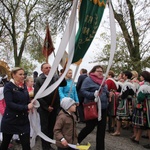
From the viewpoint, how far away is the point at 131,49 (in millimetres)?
12828

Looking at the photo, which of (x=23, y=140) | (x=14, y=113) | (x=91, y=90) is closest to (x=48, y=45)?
(x=91, y=90)

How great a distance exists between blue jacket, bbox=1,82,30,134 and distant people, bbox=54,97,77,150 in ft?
1.69

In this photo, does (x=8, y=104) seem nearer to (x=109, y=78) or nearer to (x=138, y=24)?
(x=109, y=78)

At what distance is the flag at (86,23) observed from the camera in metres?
3.93

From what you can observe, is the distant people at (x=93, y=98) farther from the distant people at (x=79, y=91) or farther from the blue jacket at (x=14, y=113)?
the blue jacket at (x=14, y=113)

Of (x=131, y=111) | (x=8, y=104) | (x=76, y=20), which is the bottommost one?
(x=131, y=111)

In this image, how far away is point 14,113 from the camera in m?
3.92

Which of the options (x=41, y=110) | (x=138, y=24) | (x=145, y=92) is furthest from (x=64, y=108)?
(x=138, y=24)

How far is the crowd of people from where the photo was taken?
387cm

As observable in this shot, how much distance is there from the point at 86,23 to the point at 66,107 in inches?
48.3

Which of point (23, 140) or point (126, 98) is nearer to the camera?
point (23, 140)

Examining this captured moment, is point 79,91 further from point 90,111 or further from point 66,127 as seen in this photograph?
point 66,127

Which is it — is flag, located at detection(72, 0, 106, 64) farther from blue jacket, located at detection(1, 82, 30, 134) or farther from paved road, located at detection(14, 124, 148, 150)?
paved road, located at detection(14, 124, 148, 150)

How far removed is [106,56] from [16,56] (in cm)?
1535
